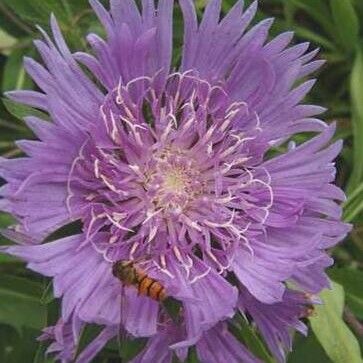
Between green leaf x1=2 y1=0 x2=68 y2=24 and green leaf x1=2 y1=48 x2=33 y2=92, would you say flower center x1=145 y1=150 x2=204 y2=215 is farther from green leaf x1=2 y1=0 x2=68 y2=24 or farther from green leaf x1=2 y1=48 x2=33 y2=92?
green leaf x1=2 y1=48 x2=33 y2=92

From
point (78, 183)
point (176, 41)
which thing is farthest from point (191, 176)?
point (176, 41)

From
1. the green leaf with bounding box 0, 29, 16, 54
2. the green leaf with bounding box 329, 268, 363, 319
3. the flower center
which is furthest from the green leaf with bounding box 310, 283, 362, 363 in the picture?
the green leaf with bounding box 0, 29, 16, 54

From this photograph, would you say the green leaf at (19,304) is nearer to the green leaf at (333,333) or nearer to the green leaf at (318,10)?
the green leaf at (333,333)

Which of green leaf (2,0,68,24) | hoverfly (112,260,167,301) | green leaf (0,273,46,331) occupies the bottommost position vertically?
green leaf (0,273,46,331)

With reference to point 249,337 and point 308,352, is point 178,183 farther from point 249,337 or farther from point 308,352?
point 308,352

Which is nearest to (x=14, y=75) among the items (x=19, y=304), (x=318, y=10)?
(x=19, y=304)

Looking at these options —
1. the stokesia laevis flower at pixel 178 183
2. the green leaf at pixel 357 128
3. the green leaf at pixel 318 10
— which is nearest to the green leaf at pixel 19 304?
the stokesia laevis flower at pixel 178 183
